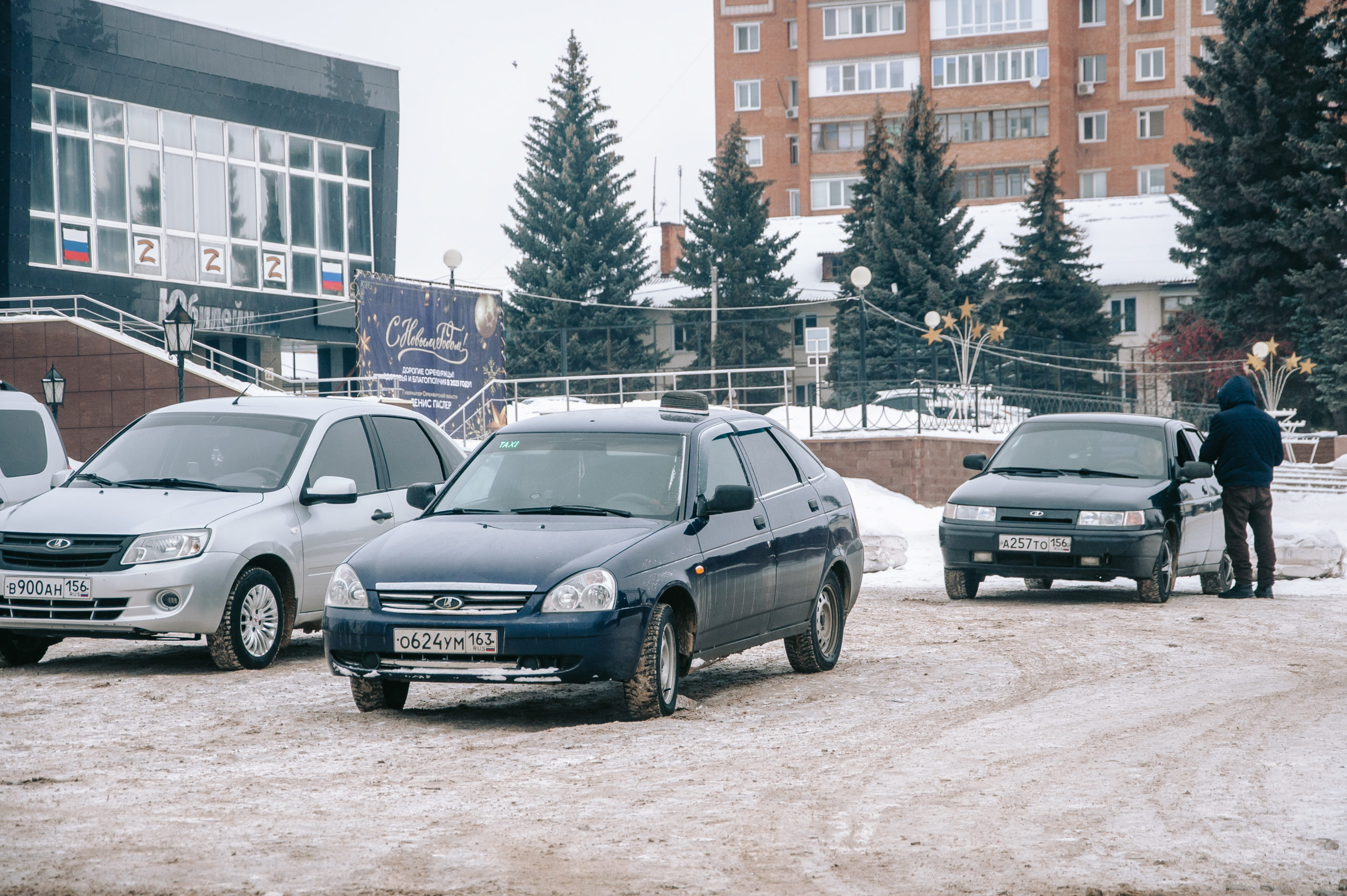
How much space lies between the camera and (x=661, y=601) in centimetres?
808

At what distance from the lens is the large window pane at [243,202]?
137 ft

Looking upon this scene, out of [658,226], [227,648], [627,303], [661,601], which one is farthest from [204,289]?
[658,226]

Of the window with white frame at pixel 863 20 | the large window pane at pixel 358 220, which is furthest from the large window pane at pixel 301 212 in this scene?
the window with white frame at pixel 863 20

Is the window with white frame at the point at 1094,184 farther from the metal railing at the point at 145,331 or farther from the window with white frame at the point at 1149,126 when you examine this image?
the metal railing at the point at 145,331

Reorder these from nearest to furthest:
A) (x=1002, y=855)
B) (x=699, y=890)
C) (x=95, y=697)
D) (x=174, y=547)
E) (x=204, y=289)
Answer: (x=699, y=890)
(x=1002, y=855)
(x=95, y=697)
(x=174, y=547)
(x=204, y=289)

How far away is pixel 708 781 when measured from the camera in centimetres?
637

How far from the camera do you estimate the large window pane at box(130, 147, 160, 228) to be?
39375 millimetres

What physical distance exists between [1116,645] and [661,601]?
15.0 feet

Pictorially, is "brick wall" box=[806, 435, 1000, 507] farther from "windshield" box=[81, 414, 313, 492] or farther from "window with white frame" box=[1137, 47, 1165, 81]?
"window with white frame" box=[1137, 47, 1165, 81]

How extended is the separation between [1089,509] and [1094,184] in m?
73.5

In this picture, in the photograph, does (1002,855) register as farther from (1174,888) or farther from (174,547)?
(174,547)

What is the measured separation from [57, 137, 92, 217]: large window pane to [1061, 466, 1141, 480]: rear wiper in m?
29.1

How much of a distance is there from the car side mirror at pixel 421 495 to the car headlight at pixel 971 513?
6.64 meters

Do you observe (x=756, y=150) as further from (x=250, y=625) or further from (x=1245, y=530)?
(x=250, y=625)
